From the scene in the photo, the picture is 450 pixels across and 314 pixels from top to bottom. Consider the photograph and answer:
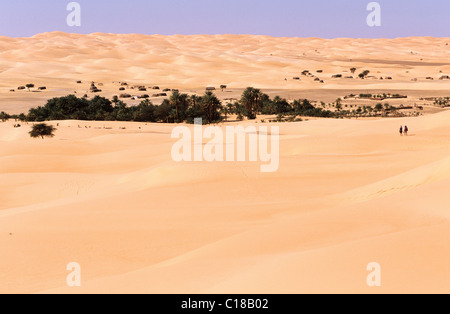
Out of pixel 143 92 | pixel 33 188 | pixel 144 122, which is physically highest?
pixel 143 92

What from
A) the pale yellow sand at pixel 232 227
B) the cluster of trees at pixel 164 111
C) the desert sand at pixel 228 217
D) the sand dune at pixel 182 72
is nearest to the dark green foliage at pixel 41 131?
the desert sand at pixel 228 217

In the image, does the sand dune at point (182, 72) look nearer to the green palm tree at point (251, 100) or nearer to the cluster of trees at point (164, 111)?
the cluster of trees at point (164, 111)

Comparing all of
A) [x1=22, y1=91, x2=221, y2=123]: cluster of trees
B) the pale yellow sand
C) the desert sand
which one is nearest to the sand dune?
[x1=22, y1=91, x2=221, y2=123]: cluster of trees

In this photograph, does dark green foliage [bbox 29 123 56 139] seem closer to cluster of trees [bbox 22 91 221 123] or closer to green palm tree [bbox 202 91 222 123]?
cluster of trees [bbox 22 91 221 123]

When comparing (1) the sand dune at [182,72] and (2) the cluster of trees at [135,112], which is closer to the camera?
(2) the cluster of trees at [135,112]

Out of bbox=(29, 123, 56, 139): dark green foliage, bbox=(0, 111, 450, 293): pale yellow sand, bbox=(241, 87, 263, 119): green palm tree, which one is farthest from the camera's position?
bbox=(241, 87, 263, 119): green palm tree

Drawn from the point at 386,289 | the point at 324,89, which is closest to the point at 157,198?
the point at 386,289

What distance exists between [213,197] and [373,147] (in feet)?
39.6

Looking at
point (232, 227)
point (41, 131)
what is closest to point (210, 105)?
point (41, 131)

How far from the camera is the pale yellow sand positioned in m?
6.07

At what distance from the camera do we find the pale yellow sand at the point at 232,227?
6.07 meters

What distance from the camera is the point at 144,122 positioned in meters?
41.6

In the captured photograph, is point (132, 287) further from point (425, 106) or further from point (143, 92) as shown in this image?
point (143, 92)

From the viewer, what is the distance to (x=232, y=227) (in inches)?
398
